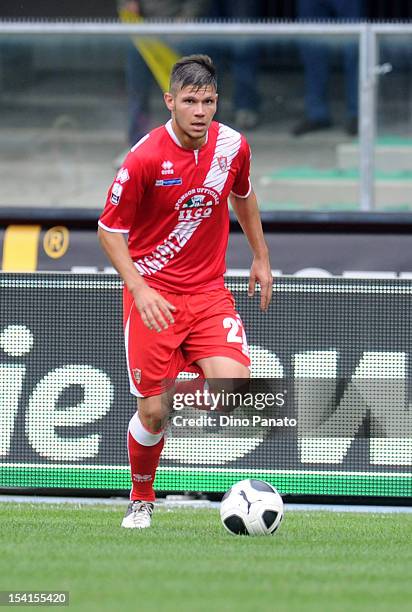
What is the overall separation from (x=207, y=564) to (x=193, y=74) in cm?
225

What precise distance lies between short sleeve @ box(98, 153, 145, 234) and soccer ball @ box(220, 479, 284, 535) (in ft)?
4.37

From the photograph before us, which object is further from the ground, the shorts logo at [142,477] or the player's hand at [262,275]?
the player's hand at [262,275]

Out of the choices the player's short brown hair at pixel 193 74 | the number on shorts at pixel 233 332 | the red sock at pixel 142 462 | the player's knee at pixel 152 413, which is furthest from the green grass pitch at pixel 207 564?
the player's short brown hair at pixel 193 74

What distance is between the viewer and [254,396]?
771 centimetres

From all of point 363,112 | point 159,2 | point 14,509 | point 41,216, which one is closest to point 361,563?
point 14,509

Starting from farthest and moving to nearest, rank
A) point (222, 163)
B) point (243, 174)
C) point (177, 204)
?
point (243, 174)
point (222, 163)
point (177, 204)

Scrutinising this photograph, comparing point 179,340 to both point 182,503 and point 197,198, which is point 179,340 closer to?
point 197,198

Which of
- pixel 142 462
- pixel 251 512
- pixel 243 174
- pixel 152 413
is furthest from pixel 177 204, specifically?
pixel 251 512

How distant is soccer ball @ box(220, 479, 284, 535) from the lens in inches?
243

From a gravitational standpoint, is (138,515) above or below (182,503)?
above

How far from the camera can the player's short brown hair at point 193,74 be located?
614 cm

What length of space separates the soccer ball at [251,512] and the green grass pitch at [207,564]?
→ 0.06 meters

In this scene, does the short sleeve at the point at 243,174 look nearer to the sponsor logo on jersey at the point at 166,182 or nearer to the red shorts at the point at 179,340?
the sponsor logo on jersey at the point at 166,182

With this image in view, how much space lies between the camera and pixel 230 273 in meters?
7.93
